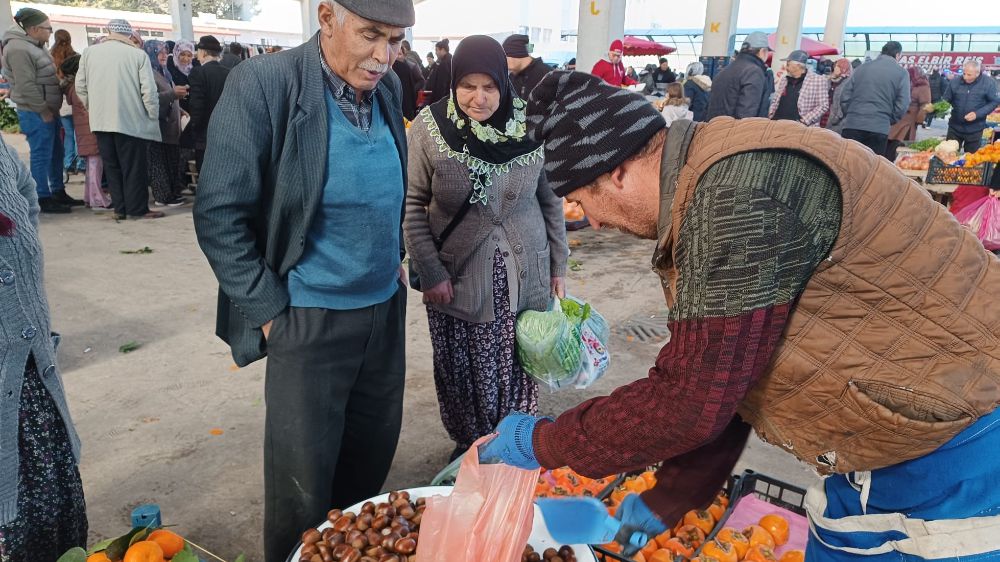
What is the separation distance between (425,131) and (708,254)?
1.86 metres

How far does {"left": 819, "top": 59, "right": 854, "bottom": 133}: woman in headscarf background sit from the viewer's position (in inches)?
378

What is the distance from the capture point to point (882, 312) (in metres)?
1.12

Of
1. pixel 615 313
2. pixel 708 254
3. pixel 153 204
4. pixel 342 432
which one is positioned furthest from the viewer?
pixel 153 204

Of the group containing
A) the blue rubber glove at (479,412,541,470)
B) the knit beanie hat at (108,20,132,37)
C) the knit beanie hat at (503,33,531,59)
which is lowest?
the blue rubber glove at (479,412,541,470)

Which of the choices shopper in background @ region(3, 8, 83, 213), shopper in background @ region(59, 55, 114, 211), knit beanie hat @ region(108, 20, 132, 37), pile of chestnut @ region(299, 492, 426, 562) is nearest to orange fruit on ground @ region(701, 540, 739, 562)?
pile of chestnut @ region(299, 492, 426, 562)

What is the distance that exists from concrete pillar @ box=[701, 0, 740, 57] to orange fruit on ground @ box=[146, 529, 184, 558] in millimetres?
17137

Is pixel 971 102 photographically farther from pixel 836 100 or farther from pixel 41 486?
pixel 41 486

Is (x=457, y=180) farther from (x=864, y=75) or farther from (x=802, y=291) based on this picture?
(x=864, y=75)

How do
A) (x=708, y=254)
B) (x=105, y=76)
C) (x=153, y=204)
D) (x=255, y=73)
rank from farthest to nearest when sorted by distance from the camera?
(x=153, y=204) → (x=105, y=76) → (x=255, y=73) → (x=708, y=254)

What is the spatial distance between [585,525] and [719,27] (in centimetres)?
1717

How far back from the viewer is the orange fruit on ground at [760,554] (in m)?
2.13

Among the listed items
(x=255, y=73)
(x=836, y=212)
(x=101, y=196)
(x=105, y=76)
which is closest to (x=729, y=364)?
(x=836, y=212)

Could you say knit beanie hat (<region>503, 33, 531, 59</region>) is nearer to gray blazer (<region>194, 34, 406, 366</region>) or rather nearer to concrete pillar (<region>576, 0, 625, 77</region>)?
gray blazer (<region>194, 34, 406, 366</region>)

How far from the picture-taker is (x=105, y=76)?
660 centimetres
